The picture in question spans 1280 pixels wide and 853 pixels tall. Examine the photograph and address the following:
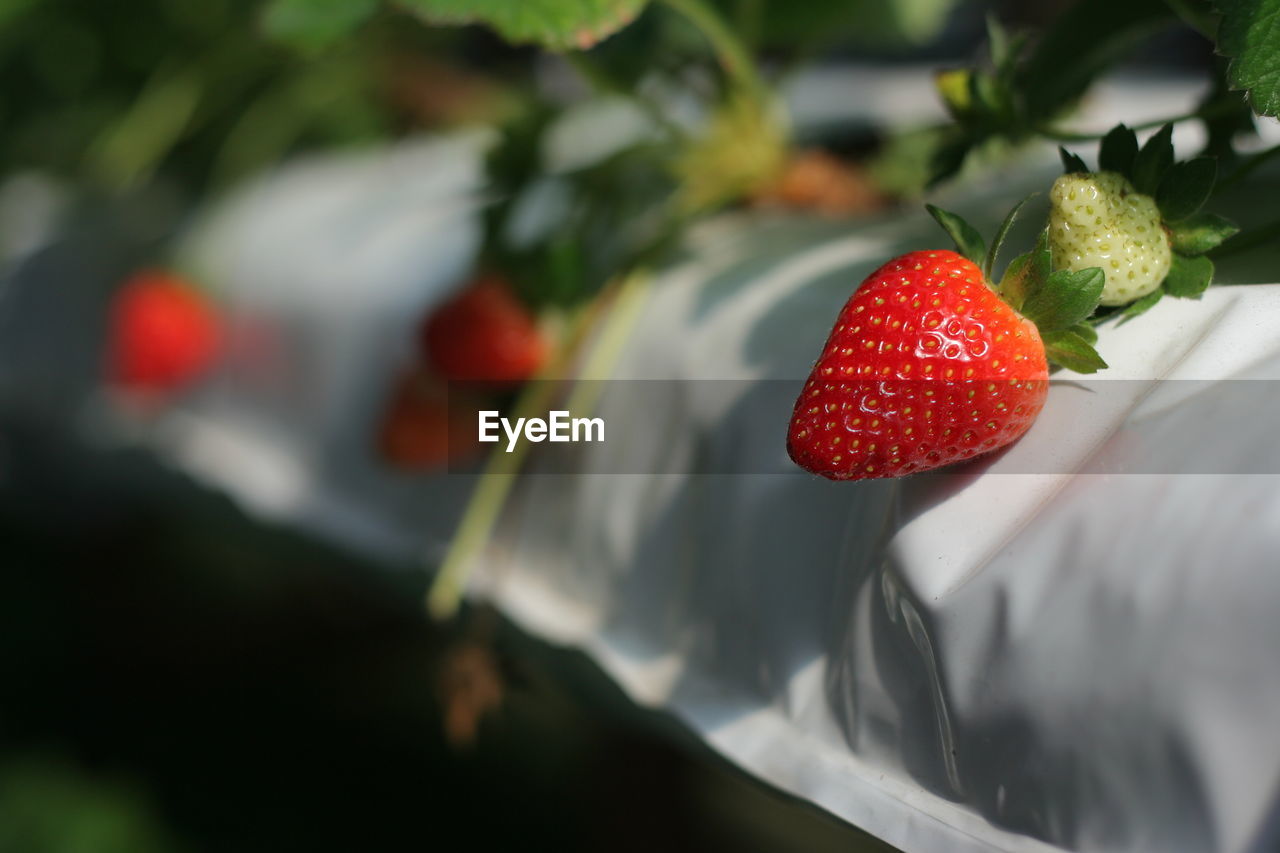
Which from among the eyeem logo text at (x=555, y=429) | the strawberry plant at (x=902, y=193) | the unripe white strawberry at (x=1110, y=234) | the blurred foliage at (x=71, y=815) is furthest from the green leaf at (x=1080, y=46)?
the blurred foliage at (x=71, y=815)

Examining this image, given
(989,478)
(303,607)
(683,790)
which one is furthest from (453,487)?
(303,607)

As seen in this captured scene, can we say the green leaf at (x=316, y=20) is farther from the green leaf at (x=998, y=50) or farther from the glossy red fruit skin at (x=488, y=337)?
the green leaf at (x=998, y=50)

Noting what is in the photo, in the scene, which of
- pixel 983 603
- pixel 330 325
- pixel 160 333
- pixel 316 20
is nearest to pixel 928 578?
pixel 983 603

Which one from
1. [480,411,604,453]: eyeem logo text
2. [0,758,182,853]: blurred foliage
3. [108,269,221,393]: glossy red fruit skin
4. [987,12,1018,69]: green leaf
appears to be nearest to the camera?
[987,12,1018,69]: green leaf

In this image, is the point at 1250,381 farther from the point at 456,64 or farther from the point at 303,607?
the point at 303,607

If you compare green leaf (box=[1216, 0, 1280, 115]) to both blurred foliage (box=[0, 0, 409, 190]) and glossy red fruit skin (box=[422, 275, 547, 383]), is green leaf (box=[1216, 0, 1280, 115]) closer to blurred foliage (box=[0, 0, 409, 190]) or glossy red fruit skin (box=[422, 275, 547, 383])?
glossy red fruit skin (box=[422, 275, 547, 383])

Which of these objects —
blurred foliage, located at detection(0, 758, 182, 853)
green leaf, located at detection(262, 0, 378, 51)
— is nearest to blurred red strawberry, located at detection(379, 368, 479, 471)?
green leaf, located at detection(262, 0, 378, 51)
